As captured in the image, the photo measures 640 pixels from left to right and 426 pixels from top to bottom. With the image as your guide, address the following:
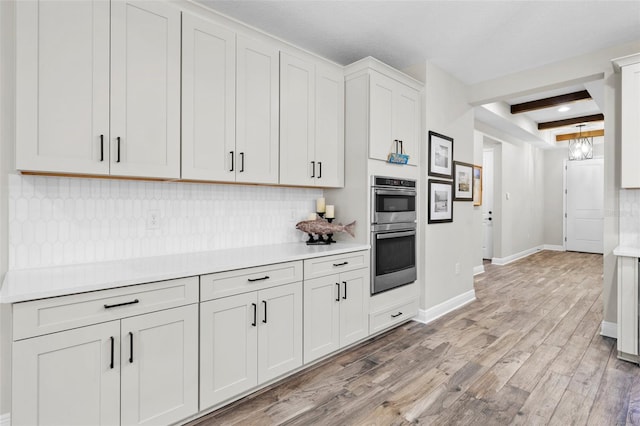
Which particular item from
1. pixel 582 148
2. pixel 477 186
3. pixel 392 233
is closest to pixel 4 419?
pixel 392 233

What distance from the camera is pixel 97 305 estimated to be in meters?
1.58

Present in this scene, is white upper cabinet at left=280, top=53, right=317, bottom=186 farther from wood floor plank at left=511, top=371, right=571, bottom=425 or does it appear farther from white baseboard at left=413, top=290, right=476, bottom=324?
wood floor plank at left=511, top=371, right=571, bottom=425

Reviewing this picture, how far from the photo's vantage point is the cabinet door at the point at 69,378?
4.65 feet

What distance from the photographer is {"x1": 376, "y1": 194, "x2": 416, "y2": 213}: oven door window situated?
10.2 ft

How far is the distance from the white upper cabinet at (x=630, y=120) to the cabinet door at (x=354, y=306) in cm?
243

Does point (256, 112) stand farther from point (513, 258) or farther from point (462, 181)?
point (513, 258)

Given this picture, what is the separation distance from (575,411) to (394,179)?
2157mm

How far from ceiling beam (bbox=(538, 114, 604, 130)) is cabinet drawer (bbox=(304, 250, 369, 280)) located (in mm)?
6177

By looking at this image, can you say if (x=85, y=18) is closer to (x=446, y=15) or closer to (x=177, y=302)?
(x=177, y=302)

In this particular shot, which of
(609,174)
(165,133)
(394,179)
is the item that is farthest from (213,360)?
(609,174)

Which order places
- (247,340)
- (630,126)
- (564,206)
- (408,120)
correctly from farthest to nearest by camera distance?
(564,206), (408,120), (630,126), (247,340)

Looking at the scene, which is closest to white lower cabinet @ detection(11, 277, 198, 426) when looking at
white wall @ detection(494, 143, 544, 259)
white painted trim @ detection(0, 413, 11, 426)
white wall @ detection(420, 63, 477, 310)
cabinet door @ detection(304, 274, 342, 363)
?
white painted trim @ detection(0, 413, 11, 426)

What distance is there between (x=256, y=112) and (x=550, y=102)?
4.96 metres

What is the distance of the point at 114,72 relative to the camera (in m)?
1.88
